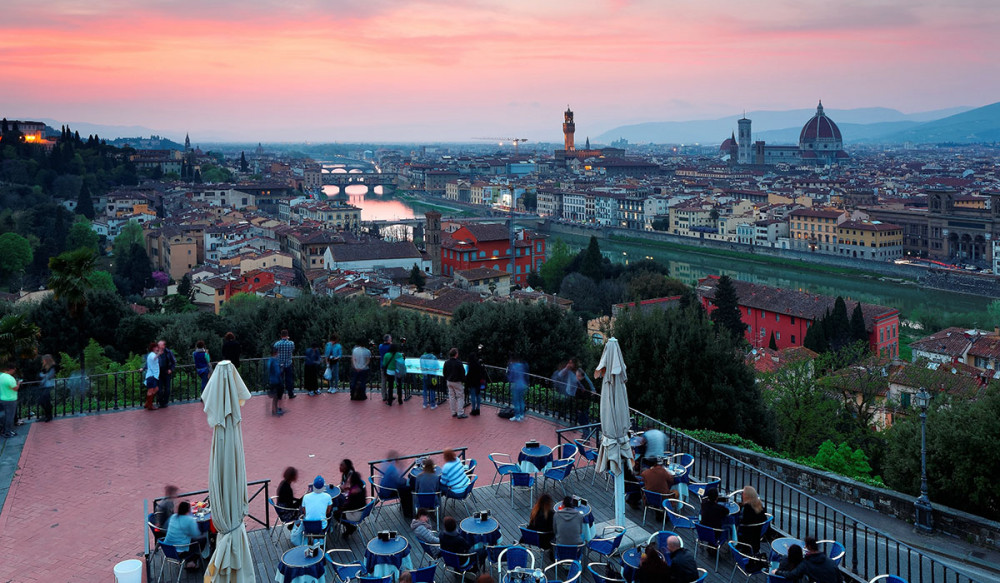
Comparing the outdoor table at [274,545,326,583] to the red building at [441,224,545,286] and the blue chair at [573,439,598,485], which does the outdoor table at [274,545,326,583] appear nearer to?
the blue chair at [573,439,598,485]

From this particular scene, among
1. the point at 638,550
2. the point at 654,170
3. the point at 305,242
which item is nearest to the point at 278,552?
the point at 638,550

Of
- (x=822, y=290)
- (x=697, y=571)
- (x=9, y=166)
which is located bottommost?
(x=822, y=290)

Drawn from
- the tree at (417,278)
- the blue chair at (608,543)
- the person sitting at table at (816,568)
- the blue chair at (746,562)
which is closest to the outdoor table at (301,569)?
the blue chair at (608,543)

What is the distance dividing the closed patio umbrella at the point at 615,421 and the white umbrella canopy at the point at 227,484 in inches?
75.2

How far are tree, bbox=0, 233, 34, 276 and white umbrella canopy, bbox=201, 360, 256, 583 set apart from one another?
33.6 m

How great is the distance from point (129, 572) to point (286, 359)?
351cm

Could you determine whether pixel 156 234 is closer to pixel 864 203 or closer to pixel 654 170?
pixel 864 203

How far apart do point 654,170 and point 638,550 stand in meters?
112

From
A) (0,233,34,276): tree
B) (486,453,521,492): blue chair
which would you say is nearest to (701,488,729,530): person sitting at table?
(486,453,521,492): blue chair

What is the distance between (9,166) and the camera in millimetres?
49406

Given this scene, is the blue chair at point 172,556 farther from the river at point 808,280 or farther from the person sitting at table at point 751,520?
the river at point 808,280

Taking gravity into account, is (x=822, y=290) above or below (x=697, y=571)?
below

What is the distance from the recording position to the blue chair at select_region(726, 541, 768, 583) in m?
4.22

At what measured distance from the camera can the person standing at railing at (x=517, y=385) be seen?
6.91m
